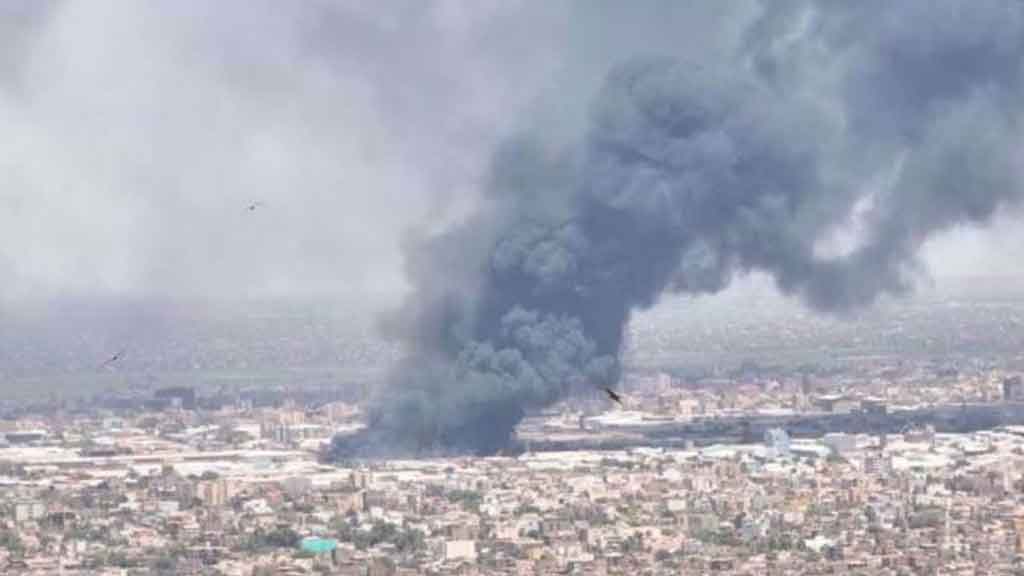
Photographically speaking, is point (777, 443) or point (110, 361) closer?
point (777, 443)

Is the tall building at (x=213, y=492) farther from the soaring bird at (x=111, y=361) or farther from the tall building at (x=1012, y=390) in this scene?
the soaring bird at (x=111, y=361)

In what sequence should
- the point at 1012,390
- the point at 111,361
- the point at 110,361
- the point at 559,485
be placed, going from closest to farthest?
the point at 559,485 < the point at 1012,390 < the point at 110,361 < the point at 111,361

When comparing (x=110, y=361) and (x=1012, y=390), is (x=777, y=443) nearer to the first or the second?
(x=1012, y=390)

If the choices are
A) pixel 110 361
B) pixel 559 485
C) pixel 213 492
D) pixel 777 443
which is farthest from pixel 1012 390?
pixel 213 492

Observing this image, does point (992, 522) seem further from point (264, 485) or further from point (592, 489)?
point (264, 485)

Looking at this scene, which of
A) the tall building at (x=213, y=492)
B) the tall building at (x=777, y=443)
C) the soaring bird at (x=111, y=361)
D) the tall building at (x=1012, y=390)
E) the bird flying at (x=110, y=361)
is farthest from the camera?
the soaring bird at (x=111, y=361)

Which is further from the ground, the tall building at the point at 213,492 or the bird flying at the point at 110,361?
the bird flying at the point at 110,361

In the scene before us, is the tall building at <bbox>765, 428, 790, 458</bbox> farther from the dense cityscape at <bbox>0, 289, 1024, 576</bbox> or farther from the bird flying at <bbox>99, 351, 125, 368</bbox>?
the bird flying at <bbox>99, 351, 125, 368</bbox>

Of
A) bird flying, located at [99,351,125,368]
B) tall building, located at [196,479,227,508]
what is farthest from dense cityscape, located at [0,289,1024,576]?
bird flying, located at [99,351,125,368]

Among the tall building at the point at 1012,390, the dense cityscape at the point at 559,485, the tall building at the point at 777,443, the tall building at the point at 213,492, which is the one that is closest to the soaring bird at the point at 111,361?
the dense cityscape at the point at 559,485
